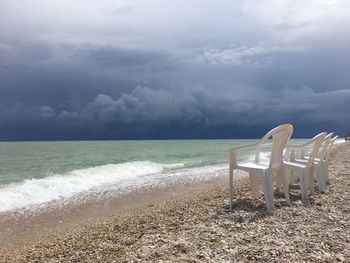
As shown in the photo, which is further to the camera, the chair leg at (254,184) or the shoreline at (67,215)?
the chair leg at (254,184)

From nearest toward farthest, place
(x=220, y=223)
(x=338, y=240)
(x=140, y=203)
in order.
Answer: (x=338, y=240) < (x=220, y=223) < (x=140, y=203)

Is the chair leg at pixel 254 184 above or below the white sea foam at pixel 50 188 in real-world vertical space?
above

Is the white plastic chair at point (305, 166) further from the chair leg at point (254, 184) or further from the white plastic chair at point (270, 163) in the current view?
the chair leg at point (254, 184)

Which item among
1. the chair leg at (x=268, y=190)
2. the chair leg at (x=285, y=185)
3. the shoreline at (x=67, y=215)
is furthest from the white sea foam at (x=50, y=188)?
the chair leg at (x=285, y=185)

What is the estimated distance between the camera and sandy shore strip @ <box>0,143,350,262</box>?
12.3 feet

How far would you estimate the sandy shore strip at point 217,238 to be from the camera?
12.3 feet

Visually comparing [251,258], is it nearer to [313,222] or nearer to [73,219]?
[313,222]

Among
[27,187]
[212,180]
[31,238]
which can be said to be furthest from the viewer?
[212,180]

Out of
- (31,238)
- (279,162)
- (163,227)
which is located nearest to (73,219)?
(31,238)

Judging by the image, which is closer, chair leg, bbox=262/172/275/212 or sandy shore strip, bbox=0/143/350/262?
sandy shore strip, bbox=0/143/350/262

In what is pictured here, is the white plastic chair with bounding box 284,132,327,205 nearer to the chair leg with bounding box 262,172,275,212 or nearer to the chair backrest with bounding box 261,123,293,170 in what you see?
the chair backrest with bounding box 261,123,293,170

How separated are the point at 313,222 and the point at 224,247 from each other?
1.66 m

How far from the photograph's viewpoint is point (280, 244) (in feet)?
13.1

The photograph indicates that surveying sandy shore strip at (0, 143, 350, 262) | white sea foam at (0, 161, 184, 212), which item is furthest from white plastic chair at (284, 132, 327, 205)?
white sea foam at (0, 161, 184, 212)
